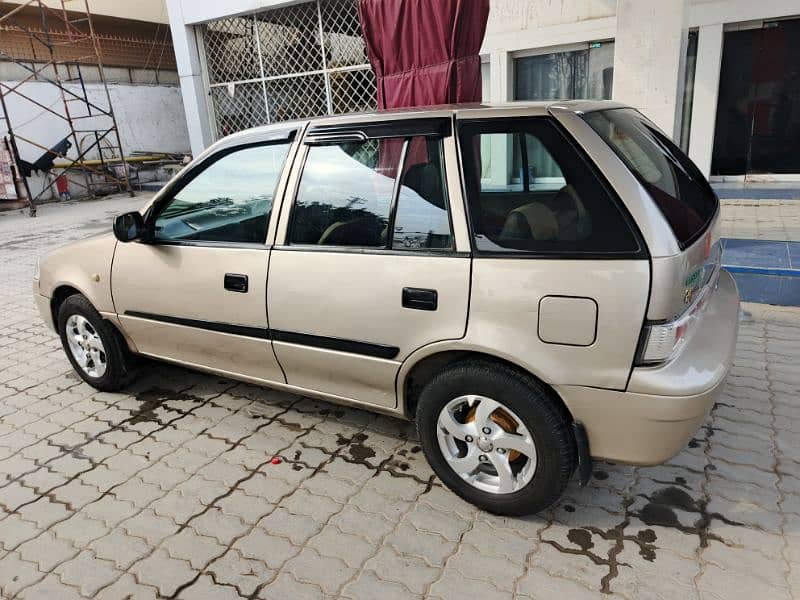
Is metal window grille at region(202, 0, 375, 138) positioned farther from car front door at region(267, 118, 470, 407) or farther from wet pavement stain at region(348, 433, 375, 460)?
wet pavement stain at region(348, 433, 375, 460)

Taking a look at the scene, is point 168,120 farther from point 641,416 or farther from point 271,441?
point 641,416

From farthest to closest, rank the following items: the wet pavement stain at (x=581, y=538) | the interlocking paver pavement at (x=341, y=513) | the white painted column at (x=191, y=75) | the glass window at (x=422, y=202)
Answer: the white painted column at (x=191, y=75) < the glass window at (x=422, y=202) < the wet pavement stain at (x=581, y=538) < the interlocking paver pavement at (x=341, y=513)

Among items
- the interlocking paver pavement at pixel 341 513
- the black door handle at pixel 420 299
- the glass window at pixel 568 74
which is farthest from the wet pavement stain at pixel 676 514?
the glass window at pixel 568 74

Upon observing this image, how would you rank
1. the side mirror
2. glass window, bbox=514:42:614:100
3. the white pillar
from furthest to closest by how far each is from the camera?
glass window, bbox=514:42:614:100
the white pillar
the side mirror

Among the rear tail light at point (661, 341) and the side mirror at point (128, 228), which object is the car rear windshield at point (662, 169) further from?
the side mirror at point (128, 228)

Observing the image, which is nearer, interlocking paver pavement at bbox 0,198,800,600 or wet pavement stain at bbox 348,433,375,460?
interlocking paver pavement at bbox 0,198,800,600

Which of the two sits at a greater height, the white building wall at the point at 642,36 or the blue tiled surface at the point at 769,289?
the white building wall at the point at 642,36

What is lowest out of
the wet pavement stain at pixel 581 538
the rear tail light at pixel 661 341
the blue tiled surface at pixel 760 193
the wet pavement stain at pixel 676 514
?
the wet pavement stain at pixel 581 538

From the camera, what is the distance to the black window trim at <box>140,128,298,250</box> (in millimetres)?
2990

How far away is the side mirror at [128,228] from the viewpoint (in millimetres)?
3305

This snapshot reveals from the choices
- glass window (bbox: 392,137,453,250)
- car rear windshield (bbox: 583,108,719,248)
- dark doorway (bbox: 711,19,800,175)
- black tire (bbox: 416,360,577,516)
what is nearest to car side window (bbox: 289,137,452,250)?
glass window (bbox: 392,137,453,250)

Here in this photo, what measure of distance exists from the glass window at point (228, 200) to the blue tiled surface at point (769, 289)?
3964 mm

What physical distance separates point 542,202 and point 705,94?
6.65 meters

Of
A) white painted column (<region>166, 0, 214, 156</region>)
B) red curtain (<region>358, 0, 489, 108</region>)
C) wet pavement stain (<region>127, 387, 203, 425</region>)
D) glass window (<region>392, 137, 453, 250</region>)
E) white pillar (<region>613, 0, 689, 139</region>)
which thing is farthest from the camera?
white painted column (<region>166, 0, 214, 156</region>)
